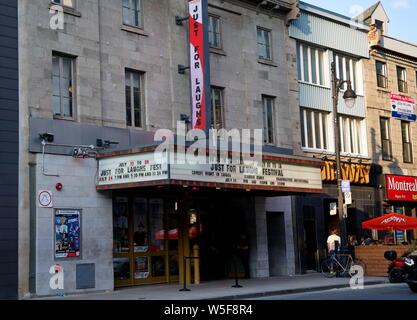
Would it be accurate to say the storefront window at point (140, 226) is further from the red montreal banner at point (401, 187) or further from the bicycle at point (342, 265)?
the red montreal banner at point (401, 187)

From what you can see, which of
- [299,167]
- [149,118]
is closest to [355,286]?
[299,167]

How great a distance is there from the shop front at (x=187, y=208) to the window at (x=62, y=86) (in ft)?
6.01

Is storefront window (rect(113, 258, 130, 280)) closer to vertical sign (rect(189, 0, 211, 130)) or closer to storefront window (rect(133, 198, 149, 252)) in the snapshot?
storefront window (rect(133, 198, 149, 252))

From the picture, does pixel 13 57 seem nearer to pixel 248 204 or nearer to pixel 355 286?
pixel 248 204

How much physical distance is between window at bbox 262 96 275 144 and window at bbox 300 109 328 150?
2.33 meters

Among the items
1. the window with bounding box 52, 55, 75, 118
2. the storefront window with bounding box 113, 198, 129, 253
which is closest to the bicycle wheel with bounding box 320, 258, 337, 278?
the storefront window with bounding box 113, 198, 129, 253

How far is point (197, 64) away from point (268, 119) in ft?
20.1

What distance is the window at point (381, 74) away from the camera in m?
34.3

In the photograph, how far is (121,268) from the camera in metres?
21.9

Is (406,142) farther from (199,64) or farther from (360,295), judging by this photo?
(360,295)

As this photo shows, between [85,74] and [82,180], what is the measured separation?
3.31m

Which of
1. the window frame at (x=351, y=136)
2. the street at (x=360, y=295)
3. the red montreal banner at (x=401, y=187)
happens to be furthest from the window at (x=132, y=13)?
the red montreal banner at (x=401, y=187)

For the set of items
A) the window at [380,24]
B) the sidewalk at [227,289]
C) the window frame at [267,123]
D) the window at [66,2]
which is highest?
the window at [380,24]

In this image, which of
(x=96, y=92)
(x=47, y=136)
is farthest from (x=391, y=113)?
(x=47, y=136)
